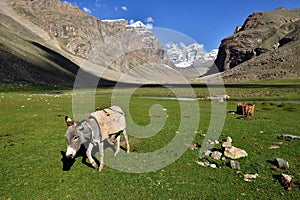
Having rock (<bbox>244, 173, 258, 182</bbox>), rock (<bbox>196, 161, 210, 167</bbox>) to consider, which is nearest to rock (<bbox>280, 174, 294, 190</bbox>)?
rock (<bbox>244, 173, 258, 182</bbox>)

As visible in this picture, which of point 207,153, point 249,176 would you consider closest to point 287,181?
point 249,176

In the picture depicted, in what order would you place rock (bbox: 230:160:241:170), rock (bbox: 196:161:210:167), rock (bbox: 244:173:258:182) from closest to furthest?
rock (bbox: 244:173:258:182) < rock (bbox: 230:160:241:170) < rock (bbox: 196:161:210:167)

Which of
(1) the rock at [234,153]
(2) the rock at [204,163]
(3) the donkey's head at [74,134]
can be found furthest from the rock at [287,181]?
(3) the donkey's head at [74,134]

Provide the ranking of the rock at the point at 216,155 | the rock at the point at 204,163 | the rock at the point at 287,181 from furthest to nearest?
1. the rock at the point at 216,155
2. the rock at the point at 204,163
3. the rock at the point at 287,181

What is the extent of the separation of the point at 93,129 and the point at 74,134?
1.33 m

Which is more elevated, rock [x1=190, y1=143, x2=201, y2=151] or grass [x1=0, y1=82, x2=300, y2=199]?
rock [x1=190, y1=143, x2=201, y2=151]

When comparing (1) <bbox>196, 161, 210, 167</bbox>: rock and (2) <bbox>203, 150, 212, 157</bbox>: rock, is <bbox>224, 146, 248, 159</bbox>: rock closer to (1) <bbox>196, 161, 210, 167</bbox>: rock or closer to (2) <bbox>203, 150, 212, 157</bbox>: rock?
(2) <bbox>203, 150, 212, 157</bbox>: rock

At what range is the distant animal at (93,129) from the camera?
11133 mm

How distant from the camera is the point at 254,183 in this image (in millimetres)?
12203

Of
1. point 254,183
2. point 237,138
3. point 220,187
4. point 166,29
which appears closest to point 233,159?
point 254,183

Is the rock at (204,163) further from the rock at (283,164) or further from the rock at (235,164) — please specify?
the rock at (283,164)

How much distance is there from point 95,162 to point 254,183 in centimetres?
970

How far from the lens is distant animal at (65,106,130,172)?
11.1 metres

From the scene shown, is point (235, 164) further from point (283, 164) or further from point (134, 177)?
point (134, 177)
